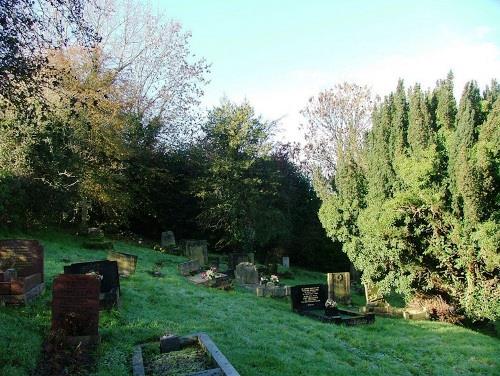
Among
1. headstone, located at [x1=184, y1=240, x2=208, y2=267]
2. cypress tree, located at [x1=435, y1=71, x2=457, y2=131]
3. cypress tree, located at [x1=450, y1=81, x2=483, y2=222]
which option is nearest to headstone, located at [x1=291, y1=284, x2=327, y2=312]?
cypress tree, located at [x1=450, y1=81, x2=483, y2=222]

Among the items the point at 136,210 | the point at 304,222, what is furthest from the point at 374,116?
the point at 136,210

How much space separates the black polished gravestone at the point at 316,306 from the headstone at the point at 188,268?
4.43 metres

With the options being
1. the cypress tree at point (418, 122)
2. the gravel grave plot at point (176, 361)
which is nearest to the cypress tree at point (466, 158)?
the cypress tree at point (418, 122)

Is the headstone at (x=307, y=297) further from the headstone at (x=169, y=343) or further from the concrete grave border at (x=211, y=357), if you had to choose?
the headstone at (x=169, y=343)

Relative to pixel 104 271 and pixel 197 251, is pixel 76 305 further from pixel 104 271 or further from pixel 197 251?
pixel 197 251

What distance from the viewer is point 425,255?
16516mm

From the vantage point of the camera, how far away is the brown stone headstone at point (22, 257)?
1093cm

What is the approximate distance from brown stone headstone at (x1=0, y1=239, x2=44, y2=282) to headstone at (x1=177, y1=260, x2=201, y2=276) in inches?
259

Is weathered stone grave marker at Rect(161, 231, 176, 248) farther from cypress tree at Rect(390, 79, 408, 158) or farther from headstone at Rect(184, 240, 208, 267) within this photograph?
cypress tree at Rect(390, 79, 408, 158)

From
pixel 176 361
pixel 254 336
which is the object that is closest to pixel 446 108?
pixel 254 336

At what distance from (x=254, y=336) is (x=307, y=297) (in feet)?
18.0

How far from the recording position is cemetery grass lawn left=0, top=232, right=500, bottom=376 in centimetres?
784

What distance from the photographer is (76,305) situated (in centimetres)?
829

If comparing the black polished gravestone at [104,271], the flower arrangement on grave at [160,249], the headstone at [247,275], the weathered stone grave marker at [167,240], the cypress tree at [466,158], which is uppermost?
the cypress tree at [466,158]
